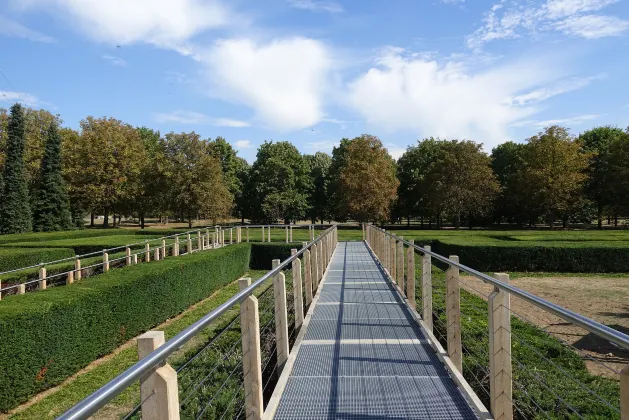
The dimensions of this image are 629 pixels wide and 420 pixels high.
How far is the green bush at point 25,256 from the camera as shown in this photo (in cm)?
1494

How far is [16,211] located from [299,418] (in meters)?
35.7

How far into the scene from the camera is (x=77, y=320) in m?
7.95

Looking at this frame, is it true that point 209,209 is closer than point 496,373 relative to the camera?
No

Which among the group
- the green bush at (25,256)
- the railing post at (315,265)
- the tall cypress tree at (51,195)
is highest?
the tall cypress tree at (51,195)

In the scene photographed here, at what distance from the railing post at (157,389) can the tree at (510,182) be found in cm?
4661

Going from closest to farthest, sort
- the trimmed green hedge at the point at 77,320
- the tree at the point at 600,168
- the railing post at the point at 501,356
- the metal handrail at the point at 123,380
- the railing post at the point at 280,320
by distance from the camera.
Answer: the metal handrail at the point at 123,380 < the railing post at the point at 501,356 < the railing post at the point at 280,320 < the trimmed green hedge at the point at 77,320 < the tree at the point at 600,168

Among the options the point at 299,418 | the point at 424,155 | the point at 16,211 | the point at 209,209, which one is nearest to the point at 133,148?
the point at 209,209

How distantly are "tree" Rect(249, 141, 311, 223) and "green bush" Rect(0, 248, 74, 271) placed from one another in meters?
29.7

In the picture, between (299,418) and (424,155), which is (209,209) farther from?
(299,418)

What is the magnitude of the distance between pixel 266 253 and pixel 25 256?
34.9 feet

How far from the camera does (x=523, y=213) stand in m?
47.6

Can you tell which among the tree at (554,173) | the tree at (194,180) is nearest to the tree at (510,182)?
the tree at (554,173)

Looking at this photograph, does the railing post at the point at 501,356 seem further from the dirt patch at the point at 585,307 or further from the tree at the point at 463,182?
the tree at the point at 463,182

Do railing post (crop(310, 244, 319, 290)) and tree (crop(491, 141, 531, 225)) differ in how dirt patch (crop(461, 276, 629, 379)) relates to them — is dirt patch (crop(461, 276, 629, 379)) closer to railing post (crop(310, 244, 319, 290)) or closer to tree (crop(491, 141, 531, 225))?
railing post (crop(310, 244, 319, 290))
